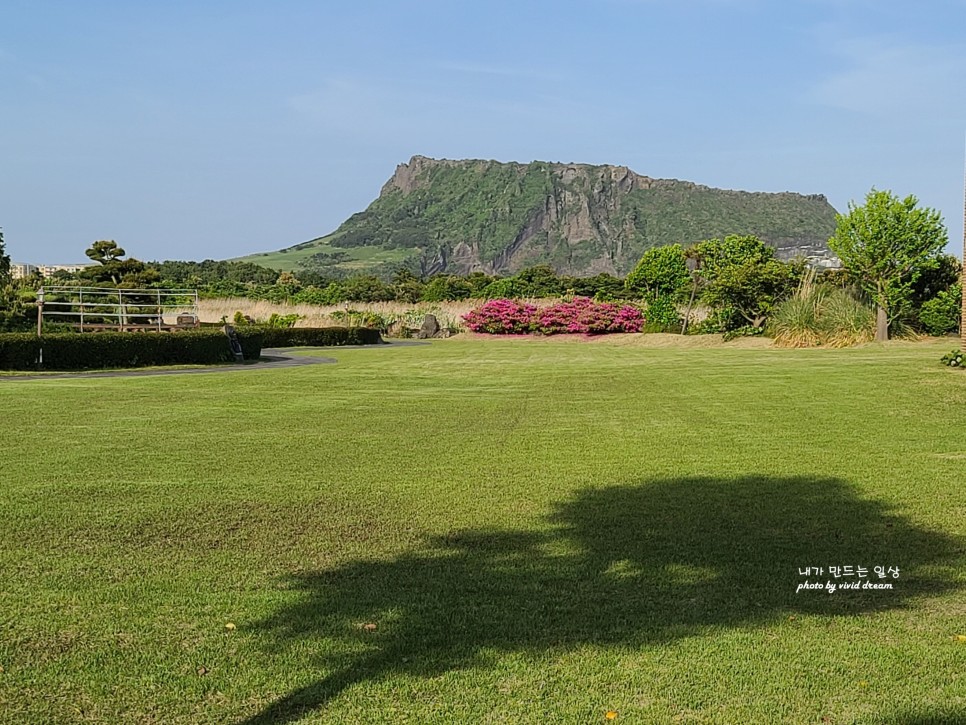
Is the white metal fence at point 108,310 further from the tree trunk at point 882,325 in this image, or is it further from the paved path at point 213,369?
the tree trunk at point 882,325

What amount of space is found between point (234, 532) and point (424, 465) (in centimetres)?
249

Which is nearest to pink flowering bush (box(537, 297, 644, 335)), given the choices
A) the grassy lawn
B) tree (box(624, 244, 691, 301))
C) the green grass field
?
tree (box(624, 244, 691, 301))

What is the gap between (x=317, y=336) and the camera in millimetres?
33312

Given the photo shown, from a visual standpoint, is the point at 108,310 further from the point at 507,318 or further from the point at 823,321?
the point at 823,321

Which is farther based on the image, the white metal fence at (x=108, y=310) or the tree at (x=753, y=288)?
the tree at (x=753, y=288)

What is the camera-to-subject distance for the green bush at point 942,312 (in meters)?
25.3

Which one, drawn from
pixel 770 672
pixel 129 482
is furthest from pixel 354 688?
pixel 129 482

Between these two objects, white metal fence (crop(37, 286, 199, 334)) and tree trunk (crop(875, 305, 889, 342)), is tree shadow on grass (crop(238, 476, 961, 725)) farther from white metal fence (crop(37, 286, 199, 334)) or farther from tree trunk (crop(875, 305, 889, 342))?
tree trunk (crop(875, 305, 889, 342))

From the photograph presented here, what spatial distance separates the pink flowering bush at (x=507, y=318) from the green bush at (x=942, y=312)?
1666cm

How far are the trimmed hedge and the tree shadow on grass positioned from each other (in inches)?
1046

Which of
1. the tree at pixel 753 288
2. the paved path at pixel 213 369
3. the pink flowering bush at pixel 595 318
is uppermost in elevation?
the tree at pixel 753 288

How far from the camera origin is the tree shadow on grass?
371cm

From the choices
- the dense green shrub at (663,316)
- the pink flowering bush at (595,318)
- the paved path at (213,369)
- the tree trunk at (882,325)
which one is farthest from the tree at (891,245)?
the paved path at (213,369)

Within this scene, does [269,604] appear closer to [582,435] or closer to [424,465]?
[424,465]
